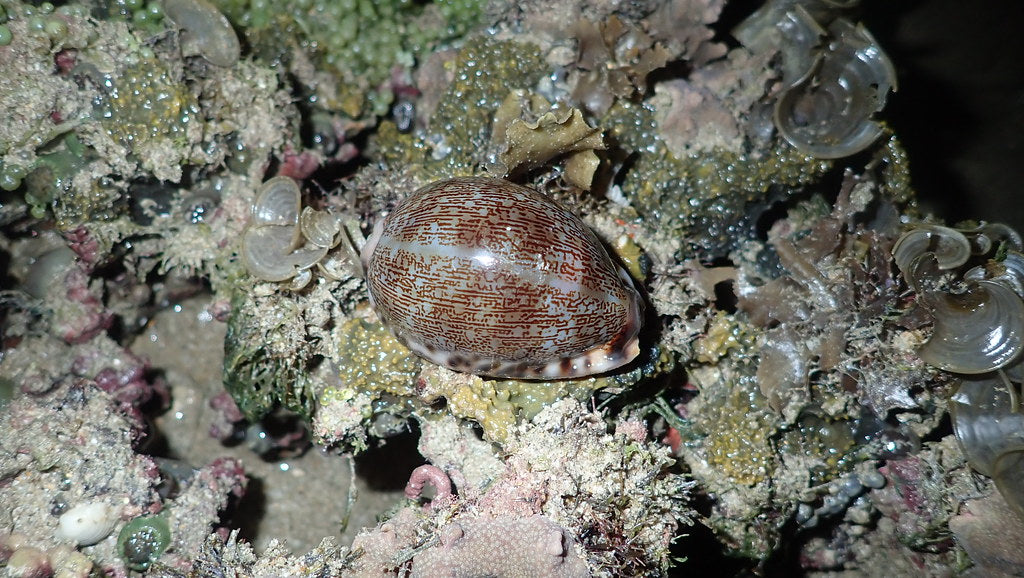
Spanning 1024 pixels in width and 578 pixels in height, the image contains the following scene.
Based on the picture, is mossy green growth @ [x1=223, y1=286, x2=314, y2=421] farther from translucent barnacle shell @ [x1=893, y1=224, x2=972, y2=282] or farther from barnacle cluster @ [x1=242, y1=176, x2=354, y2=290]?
translucent barnacle shell @ [x1=893, y1=224, x2=972, y2=282]

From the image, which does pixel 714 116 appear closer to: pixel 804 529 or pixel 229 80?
pixel 804 529

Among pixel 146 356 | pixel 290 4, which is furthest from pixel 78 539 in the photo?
pixel 290 4

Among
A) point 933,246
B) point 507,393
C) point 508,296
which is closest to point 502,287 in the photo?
point 508,296

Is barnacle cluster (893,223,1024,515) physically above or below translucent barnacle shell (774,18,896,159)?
below

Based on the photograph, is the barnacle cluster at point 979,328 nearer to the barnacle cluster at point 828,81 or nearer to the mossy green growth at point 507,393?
the barnacle cluster at point 828,81

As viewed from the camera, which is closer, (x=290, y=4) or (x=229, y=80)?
(x=229, y=80)

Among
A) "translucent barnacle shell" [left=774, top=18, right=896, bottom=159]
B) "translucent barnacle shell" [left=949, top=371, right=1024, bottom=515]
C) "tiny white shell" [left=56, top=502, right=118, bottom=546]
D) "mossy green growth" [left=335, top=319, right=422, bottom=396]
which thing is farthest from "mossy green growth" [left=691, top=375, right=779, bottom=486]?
"tiny white shell" [left=56, top=502, right=118, bottom=546]
